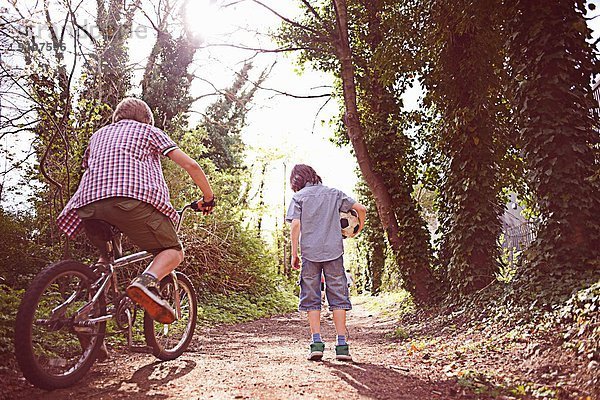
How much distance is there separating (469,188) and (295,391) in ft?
15.5

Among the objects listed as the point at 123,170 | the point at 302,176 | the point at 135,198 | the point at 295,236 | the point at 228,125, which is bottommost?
the point at 295,236

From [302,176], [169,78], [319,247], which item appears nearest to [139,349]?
[319,247]

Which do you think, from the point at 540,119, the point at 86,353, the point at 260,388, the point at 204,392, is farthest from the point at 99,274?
the point at 540,119

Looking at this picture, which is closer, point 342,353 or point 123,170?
point 123,170

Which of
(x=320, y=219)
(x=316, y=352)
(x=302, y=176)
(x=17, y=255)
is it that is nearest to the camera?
(x=316, y=352)

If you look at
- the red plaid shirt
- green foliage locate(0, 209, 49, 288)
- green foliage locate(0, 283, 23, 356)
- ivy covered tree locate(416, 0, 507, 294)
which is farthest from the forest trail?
green foliage locate(0, 209, 49, 288)

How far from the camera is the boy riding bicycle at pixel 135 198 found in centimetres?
345

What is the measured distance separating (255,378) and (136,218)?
1417 millimetres

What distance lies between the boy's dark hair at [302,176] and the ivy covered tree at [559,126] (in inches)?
95.1

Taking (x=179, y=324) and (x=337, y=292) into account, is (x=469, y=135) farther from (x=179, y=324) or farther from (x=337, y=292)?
(x=179, y=324)

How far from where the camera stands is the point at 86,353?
11.5ft

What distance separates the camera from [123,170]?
138 inches

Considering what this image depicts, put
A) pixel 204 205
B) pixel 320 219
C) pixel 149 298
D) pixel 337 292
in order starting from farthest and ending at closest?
pixel 320 219 → pixel 337 292 → pixel 204 205 → pixel 149 298

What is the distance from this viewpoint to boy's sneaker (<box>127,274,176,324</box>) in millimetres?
3377
